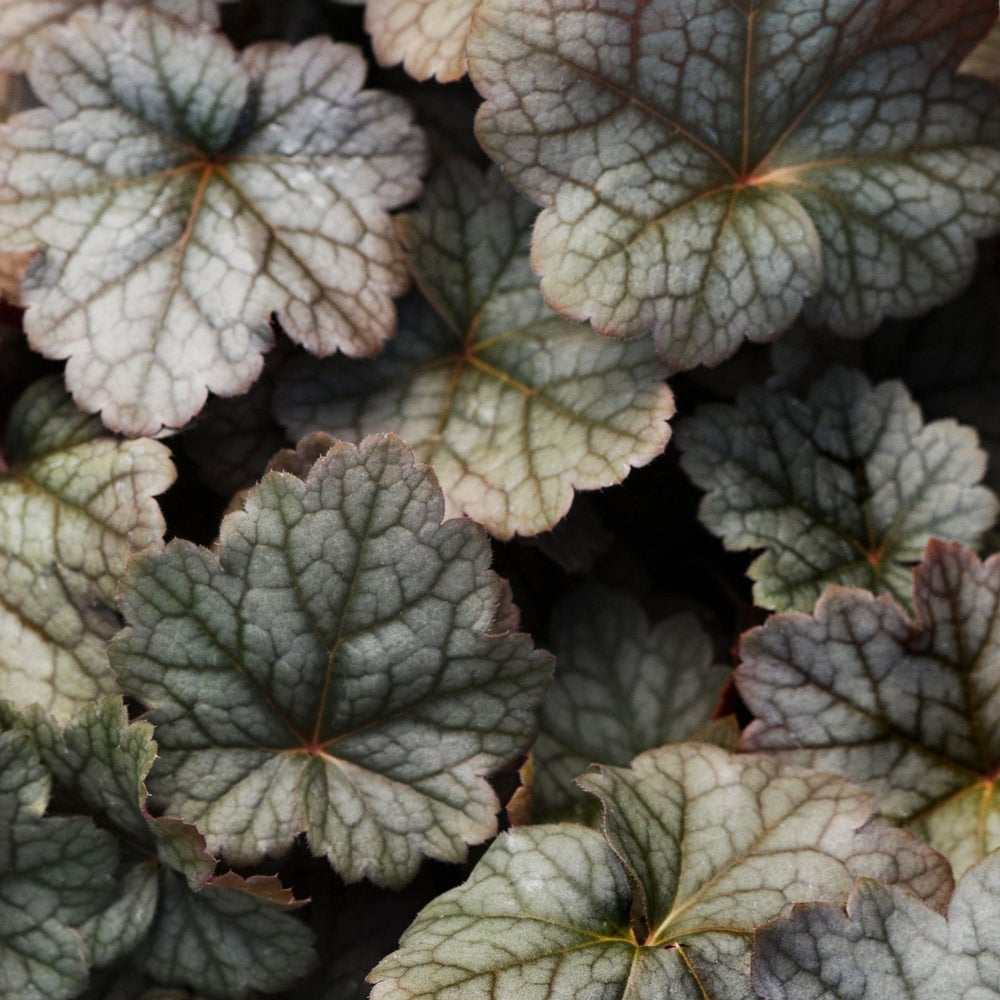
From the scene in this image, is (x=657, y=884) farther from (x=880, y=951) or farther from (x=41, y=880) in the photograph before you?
(x=41, y=880)

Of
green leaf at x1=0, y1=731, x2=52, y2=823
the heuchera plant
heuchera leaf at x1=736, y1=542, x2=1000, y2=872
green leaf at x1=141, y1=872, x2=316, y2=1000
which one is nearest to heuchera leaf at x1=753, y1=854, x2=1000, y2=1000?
the heuchera plant

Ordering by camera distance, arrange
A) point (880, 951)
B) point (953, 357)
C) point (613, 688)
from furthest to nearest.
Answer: point (953, 357)
point (613, 688)
point (880, 951)

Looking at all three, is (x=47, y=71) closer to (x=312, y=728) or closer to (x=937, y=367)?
(x=312, y=728)

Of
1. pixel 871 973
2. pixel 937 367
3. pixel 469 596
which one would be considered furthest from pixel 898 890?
pixel 937 367

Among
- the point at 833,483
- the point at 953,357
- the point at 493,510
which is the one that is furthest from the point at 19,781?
the point at 953,357

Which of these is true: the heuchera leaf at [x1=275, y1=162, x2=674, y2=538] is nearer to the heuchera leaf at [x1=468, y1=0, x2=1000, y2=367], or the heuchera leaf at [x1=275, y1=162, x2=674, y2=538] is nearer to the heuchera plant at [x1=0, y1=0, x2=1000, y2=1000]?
the heuchera plant at [x1=0, y1=0, x2=1000, y2=1000]
